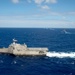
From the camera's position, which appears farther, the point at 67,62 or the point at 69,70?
the point at 67,62

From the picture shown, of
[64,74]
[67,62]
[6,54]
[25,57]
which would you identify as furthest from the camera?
[6,54]

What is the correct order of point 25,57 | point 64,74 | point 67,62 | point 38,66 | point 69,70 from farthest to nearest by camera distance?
point 25,57 → point 67,62 → point 38,66 → point 69,70 → point 64,74

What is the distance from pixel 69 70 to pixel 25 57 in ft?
118

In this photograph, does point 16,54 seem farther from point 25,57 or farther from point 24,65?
point 24,65

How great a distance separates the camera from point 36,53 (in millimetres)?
135000

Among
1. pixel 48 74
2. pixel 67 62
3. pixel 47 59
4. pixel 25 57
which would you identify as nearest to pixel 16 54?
pixel 25 57

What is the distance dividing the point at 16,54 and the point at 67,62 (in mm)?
33421

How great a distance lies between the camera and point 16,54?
134750 mm

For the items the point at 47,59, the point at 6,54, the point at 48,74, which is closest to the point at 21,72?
the point at 48,74

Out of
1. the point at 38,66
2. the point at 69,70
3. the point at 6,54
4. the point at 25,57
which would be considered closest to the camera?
the point at 69,70

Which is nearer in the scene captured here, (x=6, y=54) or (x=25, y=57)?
(x=25, y=57)

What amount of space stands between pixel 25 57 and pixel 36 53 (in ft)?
26.5

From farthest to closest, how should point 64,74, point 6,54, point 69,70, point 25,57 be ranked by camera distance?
point 6,54, point 25,57, point 69,70, point 64,74

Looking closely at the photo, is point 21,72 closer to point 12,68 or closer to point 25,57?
point 12,68
